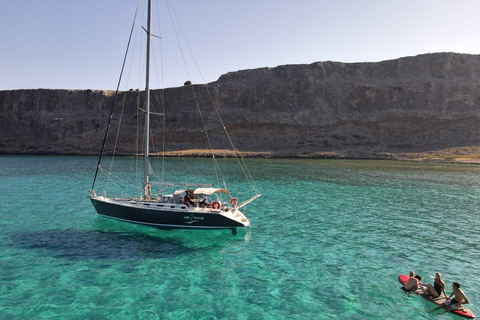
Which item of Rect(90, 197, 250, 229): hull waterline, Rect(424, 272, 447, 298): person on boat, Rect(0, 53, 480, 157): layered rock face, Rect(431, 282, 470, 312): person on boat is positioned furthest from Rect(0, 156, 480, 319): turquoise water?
Rect(0, 53, 480, 157): layered rock face

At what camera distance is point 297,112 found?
99.2 m

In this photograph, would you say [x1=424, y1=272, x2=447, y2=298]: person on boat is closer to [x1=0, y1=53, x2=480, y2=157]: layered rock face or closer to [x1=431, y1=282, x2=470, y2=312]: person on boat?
[x1=431, y1=282, x2=470, y2=312]: person on boat

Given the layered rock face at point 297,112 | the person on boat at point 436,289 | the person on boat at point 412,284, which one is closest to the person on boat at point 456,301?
the person on boat at point 436,289

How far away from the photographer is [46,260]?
43.5 feet

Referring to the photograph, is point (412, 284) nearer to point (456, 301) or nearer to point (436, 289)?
point (436, 289)

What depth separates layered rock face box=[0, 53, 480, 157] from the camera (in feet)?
284

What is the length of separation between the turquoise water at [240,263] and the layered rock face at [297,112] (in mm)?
63186

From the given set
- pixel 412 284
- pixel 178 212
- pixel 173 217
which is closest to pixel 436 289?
pixel 412 284

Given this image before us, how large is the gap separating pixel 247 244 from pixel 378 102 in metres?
95.9

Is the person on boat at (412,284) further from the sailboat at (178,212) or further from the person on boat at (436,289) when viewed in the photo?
the sailboat at (178,212)

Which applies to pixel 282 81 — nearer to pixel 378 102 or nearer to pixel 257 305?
pixel 378 102

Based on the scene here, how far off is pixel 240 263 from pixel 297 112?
8998 centimetres

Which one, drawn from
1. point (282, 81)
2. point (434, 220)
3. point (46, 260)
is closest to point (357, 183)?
point (434, 220)

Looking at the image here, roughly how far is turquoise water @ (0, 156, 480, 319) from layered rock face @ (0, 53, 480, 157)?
207 ft
